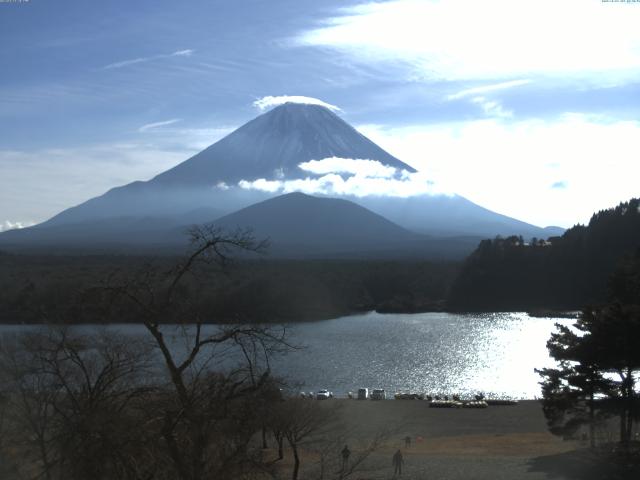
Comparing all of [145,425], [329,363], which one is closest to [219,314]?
[145,425]

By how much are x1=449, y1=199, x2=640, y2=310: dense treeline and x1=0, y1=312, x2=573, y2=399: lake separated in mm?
7623

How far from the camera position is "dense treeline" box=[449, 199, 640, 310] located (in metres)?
49.1

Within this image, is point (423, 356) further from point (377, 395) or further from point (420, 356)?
point (377, 395)

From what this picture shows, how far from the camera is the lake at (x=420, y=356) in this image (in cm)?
2378

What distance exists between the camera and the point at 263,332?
3684 mm

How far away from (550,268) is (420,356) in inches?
1016

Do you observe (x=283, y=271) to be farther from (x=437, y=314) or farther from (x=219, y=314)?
(x=219, y=314)

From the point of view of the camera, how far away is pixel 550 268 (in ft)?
173

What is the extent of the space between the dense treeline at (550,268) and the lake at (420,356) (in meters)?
7.62

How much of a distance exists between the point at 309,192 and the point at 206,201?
77.6ft

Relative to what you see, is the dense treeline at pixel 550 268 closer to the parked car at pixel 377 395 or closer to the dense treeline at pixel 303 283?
the dense treeline at pixel 303 283

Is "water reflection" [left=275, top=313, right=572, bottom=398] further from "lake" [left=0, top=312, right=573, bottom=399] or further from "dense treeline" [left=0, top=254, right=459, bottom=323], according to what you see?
"dense treeline" [left=0, top=254, right=459, bottom=323]

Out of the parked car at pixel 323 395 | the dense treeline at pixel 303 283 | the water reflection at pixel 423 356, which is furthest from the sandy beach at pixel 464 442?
the dense treeline at pixel 303 283

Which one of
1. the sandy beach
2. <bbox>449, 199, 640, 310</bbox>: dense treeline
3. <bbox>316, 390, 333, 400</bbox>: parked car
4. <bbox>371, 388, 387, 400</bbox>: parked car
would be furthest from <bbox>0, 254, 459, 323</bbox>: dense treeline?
the sandy beach
